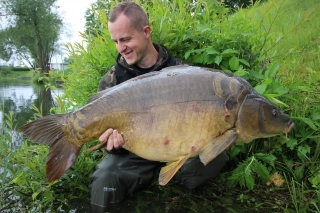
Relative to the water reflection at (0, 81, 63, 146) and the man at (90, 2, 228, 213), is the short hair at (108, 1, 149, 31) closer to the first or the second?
the man at (90, 2, 228, 213)

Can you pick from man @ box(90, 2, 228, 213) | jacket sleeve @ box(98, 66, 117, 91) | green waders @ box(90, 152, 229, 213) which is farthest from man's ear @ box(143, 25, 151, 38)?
green waders @ box(90, 152, 229, 213)

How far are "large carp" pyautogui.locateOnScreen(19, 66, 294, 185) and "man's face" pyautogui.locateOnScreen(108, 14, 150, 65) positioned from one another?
26.3 inches

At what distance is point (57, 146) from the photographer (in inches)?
83.7

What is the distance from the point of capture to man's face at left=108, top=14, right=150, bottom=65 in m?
2.65

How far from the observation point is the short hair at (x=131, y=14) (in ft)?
8.71

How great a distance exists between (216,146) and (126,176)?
3.12ft

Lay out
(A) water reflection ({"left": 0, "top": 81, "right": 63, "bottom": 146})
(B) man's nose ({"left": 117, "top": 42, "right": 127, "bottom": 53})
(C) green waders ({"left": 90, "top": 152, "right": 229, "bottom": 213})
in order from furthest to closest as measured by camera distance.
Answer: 1. (A) water reflection ({"left": 0, "top": 81, "right": 63, "bottom": 146})
2. (B) man's nose ({"left": 117, "top": 42, "right": 127, "bottom": 53})
3. (C) green waders ({"left": 90, "top": 152, "right": 229, "bottom": 213})

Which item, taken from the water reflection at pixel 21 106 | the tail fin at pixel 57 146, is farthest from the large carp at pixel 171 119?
the water reflection at pixel 21 106

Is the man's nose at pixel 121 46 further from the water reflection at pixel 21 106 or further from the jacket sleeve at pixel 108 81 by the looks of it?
the water reflection at pixel 21 106

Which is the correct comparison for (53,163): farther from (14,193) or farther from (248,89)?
(248,89)

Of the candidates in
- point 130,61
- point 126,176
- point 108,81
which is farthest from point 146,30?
point 126,176

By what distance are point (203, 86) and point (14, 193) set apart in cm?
175

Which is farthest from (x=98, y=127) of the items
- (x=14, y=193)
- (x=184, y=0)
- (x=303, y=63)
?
(x=303, y=63)

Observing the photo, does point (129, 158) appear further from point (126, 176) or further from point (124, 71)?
point (124, 71)
